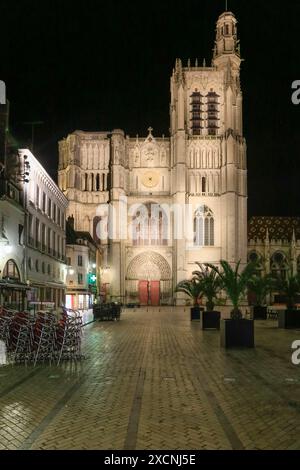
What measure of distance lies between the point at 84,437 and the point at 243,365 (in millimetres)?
6706

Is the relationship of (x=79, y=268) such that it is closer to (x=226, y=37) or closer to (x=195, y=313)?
(x=195, y=313)

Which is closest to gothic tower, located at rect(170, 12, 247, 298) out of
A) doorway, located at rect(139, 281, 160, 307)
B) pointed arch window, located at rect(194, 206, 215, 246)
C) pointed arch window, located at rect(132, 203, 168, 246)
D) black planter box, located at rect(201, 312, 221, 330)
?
pointed arch window, located at rect(194, 206, 215, 246)

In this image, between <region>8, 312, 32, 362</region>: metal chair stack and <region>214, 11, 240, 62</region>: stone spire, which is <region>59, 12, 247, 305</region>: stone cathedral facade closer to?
<region>214, 11, 240, 62</region>: stone spire

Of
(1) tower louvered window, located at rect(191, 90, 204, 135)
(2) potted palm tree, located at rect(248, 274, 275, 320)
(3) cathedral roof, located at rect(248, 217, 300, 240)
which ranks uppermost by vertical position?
(1) tower louvered window, located at rect(191, 90, 204, 135)

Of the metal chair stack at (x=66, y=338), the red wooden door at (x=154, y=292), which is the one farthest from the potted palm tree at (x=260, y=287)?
the red wooden door at (x=154, y=292)

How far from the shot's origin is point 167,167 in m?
71.8

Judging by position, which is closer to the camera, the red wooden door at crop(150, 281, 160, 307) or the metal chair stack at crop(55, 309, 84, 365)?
the metal chair stack at crop(55, 309, 84, 365)

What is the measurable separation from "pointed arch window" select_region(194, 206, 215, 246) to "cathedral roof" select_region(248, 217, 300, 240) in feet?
80.2

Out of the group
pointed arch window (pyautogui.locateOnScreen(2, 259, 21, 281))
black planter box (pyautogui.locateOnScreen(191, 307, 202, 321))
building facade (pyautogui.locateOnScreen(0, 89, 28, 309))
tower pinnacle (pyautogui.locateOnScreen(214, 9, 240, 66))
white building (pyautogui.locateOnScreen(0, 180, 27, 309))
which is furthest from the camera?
tower pinnacle (pyautogui.locateOnScreen(214, 9, 240, 66))

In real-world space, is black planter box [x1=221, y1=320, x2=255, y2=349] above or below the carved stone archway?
below

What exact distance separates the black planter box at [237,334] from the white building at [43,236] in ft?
47.6

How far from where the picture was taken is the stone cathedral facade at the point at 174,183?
6781cm

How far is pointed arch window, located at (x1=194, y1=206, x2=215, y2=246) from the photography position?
227 ft

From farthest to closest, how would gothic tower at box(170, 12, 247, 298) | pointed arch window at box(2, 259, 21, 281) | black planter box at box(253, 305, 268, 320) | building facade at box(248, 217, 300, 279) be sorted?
building facade at box(248, 217, 300, 279) < gothic tower at box(170, 12, 247, 298) < black planter box at box(253, 305, 268, 320) < pointed arch window at box(2, 259, 21, 281)
